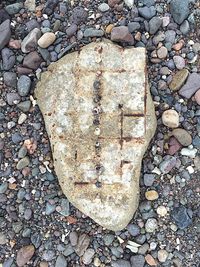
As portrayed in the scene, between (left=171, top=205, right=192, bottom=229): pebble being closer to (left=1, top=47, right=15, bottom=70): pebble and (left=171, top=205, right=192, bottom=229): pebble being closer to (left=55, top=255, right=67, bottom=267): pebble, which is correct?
(left=55, top=255, right=67, bottom=267): pebble

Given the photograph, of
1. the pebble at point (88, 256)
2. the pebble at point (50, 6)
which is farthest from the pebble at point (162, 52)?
the pebble at point (88, 256)

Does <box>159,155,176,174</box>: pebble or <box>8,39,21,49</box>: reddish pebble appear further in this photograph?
<box>8,39,21,49</box>: reddish pebble

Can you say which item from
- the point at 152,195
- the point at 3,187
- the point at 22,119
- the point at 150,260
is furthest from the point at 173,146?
the point at 3,187

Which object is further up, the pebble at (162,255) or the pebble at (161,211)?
the pebble at (161,211)

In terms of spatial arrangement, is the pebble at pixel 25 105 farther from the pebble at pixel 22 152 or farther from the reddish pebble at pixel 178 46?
the reddish pebble at pixel 178 46

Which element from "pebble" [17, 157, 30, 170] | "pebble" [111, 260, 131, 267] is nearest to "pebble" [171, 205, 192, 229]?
"pebble" [111, 260, 131, 267]

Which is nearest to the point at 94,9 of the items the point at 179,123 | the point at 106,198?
the point at 179,123
